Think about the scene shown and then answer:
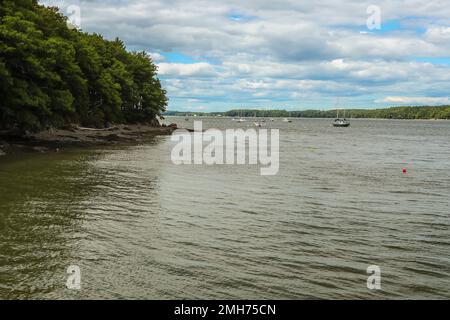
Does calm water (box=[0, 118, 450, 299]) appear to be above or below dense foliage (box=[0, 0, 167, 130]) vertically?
below

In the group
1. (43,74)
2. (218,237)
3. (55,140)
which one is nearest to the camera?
(218,237)

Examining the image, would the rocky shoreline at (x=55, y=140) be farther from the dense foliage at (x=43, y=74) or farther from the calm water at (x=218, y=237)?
the calm water at (x=218, y=237)

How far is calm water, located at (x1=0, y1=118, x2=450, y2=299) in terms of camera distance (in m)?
11.1

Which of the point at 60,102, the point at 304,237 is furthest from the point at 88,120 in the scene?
the point at 304,237

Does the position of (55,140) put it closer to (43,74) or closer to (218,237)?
(43,74)

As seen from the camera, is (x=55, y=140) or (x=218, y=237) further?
(x=55, y=140)

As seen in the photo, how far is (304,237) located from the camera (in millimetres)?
15773

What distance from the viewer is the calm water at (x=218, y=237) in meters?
11.1

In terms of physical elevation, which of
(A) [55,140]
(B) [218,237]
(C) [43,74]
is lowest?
(B) [218,237]

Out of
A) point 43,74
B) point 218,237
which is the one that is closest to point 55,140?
point 43,74

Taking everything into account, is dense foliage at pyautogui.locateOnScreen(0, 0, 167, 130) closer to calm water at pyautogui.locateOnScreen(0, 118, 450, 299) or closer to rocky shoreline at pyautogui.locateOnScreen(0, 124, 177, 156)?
rocky shoreline at pyautogui.locateOnScreen(0, 124, 177, 156)

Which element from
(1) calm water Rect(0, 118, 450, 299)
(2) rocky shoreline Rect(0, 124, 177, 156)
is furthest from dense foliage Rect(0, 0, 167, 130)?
(1) calm water Rect(0, 118, 450, 299)

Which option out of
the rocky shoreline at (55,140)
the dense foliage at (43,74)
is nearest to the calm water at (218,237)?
the dense foliage at (43,74)

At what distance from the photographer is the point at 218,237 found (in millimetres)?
15562
